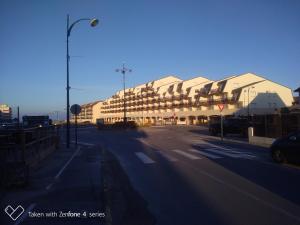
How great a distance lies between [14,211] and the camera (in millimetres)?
7809

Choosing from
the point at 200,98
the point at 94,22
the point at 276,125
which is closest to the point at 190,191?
the point at 94,22

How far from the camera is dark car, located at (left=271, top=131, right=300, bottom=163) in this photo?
14.0 m

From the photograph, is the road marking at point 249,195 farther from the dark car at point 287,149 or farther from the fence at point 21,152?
the fence at point 21,152

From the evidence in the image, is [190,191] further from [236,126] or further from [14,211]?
[236,126]

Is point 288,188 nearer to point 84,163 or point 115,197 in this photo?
point 115,197

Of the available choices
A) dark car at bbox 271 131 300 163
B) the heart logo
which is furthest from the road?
dark car at bbox 271 131 300 163

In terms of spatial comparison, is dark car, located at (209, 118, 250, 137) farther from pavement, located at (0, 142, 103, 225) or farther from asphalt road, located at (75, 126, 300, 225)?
pavement, located at (0, 142, 103, 225)

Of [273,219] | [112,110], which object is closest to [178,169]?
[273,219]

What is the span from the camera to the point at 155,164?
51.2ft

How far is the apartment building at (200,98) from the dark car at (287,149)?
51.2 metres

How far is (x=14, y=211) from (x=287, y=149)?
10.2 meters

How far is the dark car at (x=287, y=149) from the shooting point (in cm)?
1402

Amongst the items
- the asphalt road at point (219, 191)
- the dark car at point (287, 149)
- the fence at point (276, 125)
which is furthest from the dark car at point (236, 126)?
the dark car at point (287, 149)

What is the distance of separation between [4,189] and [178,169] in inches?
237
